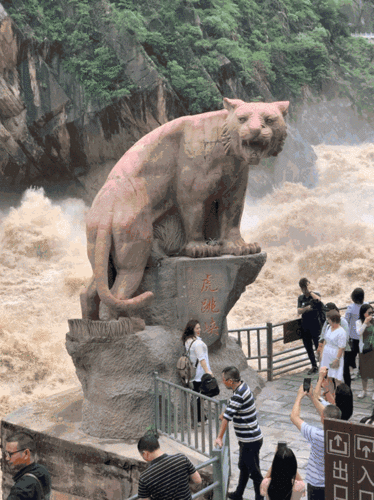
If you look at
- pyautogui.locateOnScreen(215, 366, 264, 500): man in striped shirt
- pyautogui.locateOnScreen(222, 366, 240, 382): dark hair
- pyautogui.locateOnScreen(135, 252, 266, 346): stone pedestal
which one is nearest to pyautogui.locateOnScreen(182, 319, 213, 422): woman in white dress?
pyautogui.locateOnScreen(135, 252, 266, 346): stone pedestal

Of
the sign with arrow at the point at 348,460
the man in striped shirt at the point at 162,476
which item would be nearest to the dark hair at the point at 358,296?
the man in striped shirt at the point at 162,476

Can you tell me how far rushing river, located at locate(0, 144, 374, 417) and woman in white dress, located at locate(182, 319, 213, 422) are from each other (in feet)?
27.8

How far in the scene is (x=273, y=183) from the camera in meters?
22.7

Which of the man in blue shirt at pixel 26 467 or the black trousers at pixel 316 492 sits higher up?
the man in blue shirt at pixel 26 467

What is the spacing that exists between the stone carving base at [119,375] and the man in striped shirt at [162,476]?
2.71 m

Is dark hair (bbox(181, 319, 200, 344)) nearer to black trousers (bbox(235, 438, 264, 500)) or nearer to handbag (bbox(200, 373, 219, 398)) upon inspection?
handbag (bbox(200, 373, 219, 398))

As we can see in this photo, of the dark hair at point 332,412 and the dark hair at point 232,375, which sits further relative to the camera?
the dark hair at point 232,375

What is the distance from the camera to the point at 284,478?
3.60 meters

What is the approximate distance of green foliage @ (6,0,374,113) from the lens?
1956 cm

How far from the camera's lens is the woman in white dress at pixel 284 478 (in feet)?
11.8

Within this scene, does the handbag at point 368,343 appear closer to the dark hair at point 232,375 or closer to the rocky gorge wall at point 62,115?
the dark hair at point 232,375

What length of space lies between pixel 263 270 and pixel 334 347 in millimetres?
14366

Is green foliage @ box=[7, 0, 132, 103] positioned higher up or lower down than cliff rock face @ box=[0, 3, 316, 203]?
higher up

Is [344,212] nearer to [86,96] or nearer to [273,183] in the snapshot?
[273,183]
